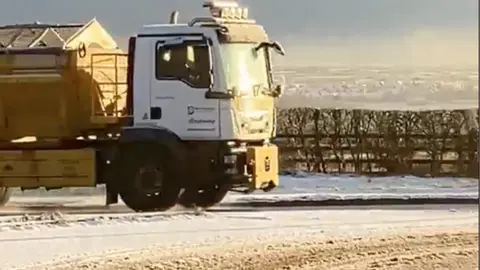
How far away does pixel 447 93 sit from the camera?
1209 cm

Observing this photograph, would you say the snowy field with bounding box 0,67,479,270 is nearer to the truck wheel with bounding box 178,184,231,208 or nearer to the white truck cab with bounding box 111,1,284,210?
the truck wheel with bounding box 178,184,231,208

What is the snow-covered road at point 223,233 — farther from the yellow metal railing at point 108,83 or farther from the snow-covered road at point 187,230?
the yellow metal railing at point 108,83

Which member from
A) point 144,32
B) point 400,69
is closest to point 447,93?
point 400,69

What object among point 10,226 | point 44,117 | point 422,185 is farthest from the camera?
point 422,185

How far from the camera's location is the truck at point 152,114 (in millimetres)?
18766

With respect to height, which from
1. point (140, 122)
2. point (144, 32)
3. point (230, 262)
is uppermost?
point (144, 32)

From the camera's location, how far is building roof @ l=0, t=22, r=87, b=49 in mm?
20016

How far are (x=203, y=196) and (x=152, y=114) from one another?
5.75 feet

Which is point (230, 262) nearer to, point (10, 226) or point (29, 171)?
point (10, 226)

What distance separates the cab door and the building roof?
194cm

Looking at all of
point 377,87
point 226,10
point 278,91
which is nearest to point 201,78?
point 226,10

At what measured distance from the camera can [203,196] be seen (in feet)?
65.4

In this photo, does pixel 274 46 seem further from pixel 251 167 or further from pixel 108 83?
pixel 108 83

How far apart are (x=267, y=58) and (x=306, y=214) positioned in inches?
103
